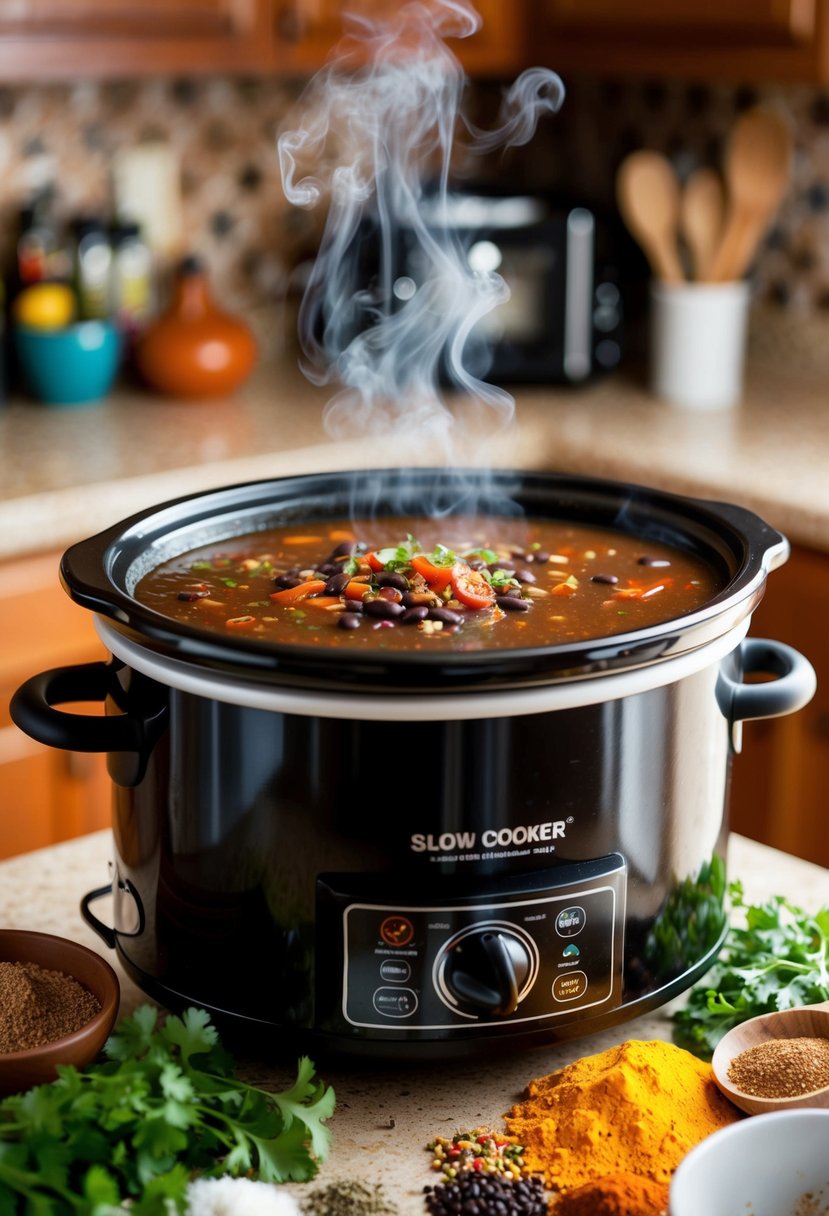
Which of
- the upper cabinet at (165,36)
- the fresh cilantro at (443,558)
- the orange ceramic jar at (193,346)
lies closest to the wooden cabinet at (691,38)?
the upper cabinet at (165,36)

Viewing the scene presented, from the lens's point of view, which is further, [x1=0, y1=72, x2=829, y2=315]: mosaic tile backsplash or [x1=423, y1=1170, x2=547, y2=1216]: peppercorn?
[x1=0, y1=72, x2=829, y2=315]: mosaic tile backsplash

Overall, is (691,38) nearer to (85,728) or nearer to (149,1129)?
(85,728)

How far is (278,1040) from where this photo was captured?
0.98 m

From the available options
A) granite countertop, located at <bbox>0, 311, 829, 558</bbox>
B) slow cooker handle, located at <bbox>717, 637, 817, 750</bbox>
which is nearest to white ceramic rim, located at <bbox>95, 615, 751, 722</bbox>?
slow cooker handle, located at <bbox>717, 637, 817, 750</bbox>

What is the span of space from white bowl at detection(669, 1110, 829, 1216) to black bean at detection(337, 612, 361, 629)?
46 centimetres

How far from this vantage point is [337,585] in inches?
45.3

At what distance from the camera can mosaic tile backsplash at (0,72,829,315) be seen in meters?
3.00

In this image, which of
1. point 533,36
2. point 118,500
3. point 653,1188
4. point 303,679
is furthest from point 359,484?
point 533,36

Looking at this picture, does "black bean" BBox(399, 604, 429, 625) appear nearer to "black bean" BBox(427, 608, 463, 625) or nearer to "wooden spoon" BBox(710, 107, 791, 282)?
"black bean" BBox(427, 608, 463, 625)

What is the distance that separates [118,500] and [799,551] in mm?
1071

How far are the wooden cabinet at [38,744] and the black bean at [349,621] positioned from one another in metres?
1.22

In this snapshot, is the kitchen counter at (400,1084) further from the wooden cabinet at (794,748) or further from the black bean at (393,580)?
the wooden cabinet at (794,748)

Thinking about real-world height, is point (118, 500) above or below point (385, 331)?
below

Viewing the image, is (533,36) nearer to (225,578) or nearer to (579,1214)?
(225,578)
